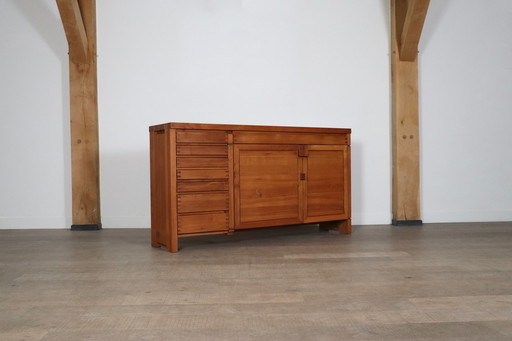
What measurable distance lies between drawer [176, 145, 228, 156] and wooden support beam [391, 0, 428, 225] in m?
1.95

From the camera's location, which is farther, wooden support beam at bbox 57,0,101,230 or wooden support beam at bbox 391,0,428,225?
wooden support beam at bbox 391,0,428,225

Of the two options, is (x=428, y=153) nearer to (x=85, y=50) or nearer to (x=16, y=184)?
(x=85, y=50)

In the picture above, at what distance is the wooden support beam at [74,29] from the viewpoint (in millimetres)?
4391

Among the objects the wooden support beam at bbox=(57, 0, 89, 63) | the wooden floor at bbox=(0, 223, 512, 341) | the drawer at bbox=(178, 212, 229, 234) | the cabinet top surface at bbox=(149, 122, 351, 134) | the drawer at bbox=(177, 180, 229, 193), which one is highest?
the wooden support beam at bbox=(57, 0, 89, 63)

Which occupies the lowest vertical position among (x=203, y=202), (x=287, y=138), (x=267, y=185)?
(x=203, y=202)

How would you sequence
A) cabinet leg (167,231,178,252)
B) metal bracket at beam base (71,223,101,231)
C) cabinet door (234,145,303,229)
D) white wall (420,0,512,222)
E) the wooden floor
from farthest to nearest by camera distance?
white wall (420,0,512,222)
metal bracket at beam base (71,223,101,231)
cabinet door (234,145,303,229)
cabinet leg (167,231,178,252)
the wooden floor

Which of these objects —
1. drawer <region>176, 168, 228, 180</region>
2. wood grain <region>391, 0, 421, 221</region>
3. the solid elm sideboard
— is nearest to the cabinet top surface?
the solid elm sideboard

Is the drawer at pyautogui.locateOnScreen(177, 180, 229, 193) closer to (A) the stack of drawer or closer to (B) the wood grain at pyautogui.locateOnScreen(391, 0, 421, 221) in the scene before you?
(A) the stack of drawer

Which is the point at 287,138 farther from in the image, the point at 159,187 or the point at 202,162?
the point at 159,187

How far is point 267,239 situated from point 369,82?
1929mm

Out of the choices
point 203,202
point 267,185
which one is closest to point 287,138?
point 267,185

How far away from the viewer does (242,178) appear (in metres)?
3.91

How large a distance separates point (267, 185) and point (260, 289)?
60.0 inches

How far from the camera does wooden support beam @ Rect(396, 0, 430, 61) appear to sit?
4.58 meters
